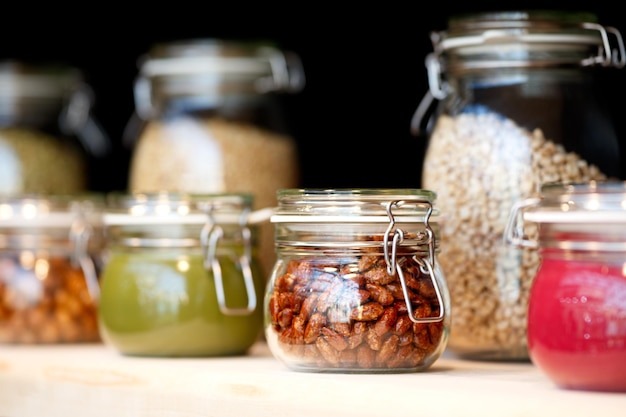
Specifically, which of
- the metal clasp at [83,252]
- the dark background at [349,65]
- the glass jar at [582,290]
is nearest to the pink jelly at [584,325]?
the glass jar at [582,290]

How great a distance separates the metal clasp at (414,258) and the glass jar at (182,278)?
22 centimetres

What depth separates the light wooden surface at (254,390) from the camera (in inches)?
33.3

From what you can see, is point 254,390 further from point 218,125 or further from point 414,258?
point 218,125

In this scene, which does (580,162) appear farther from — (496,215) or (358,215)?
(358,215)

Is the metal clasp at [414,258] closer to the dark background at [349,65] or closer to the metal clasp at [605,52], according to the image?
the metal clasp at [605,52]

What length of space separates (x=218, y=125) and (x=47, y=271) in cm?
25

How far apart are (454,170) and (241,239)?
23 centimetres

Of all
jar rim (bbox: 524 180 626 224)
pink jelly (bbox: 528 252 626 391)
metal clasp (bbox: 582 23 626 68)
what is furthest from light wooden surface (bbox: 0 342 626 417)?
metal clasp (bbox: 582 23 626 68)

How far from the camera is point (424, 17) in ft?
4.64

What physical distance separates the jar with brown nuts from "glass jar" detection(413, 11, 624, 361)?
0.09m

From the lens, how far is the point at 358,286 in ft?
3.08

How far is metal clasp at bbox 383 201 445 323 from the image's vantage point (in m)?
0.93

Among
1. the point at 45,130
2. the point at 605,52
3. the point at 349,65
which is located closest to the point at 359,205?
the point at 605,52

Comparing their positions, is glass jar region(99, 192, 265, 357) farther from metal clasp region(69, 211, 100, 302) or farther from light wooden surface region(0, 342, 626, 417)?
metal clasp region(69, 211, 100, 302)
